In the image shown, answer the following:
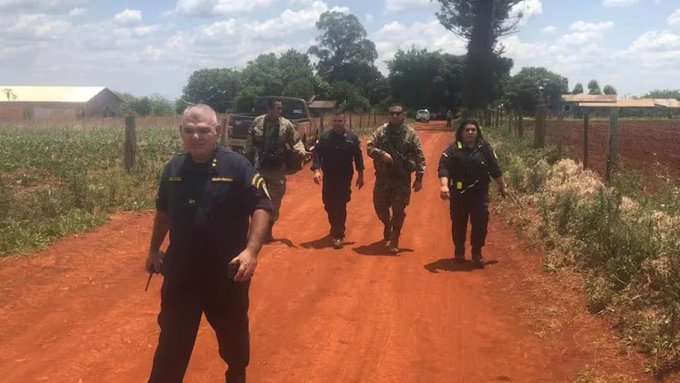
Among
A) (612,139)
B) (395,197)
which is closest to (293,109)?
(612,139)

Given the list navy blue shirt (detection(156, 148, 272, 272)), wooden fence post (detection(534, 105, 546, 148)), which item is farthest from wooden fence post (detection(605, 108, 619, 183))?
navy blue shirt (detection(156, 148, 272, 272))

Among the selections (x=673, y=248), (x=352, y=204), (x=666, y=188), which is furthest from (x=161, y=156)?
(x=673, y=248)

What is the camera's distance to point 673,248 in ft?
20.2

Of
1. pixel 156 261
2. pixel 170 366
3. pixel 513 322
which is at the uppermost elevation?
pixel 156 261

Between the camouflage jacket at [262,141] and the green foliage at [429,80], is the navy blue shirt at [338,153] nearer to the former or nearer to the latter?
the camouflage jacket at [262,141]

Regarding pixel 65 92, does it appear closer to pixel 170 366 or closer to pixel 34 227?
pixel 34 227

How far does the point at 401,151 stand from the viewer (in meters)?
8.95

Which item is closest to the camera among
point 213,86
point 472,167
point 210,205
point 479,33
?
point 210,205

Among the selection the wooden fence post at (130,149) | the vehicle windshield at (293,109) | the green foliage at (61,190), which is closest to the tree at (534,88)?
the vehicle windshield at (293,109)

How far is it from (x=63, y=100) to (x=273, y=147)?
7100cm

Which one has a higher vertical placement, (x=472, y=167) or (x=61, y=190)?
(x=472, y=167)

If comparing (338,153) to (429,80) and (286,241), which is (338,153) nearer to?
(286,241)

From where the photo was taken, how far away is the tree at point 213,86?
274 ft

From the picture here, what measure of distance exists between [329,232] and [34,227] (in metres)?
4.14
